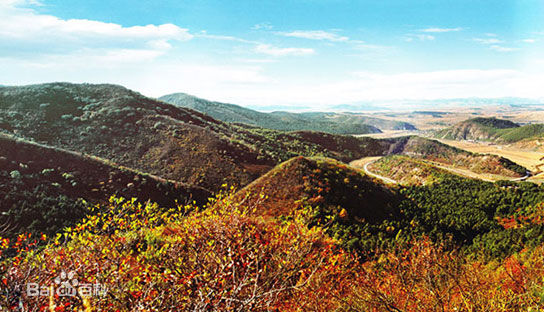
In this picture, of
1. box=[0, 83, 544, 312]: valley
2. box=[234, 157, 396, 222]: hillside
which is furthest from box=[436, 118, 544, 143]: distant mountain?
box=[234, 157, 396, 222]: hillside

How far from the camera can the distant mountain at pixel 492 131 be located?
10996 cm

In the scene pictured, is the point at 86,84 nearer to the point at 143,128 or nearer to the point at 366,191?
the point at 143,128

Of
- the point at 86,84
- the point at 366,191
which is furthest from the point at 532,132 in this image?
the point at 86,84

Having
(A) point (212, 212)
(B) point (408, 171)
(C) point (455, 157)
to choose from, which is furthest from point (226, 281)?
(C) point (455, 157)

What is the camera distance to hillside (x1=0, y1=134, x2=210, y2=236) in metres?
20.3

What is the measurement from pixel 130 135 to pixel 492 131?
159923mm

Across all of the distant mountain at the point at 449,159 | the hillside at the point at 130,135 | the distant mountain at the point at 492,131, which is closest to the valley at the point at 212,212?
the hillside at the point at 130,135

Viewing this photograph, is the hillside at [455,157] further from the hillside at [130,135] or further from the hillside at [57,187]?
the hillside at [57,187]

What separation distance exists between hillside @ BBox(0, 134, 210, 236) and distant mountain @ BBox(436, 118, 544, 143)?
133394mm

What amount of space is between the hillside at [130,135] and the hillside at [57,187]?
6.85 metres

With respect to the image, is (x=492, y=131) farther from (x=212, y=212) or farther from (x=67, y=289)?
(x=67, y=289)

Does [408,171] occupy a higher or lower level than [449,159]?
higher

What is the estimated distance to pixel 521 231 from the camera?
1568cm

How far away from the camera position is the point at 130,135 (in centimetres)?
4750
